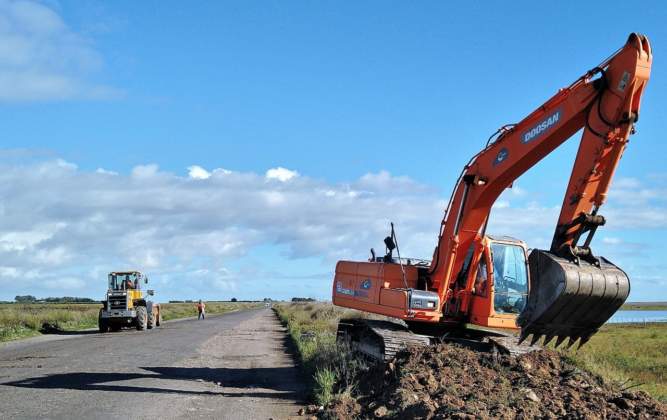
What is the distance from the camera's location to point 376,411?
9992 mm

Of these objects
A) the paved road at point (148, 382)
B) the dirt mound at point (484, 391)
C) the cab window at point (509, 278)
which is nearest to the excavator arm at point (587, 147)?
the dirt mound at point (484, 391)

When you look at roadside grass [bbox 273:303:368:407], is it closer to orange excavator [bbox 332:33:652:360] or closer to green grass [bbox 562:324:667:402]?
orange excavator [bbox 332:33:652:360]

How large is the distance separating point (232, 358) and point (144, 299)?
19261 millimetres

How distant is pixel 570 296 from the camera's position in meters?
9.62

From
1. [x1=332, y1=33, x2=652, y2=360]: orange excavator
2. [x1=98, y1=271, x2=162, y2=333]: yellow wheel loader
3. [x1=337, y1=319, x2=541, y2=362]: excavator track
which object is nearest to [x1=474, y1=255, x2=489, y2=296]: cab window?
[x1=332, y1=33, x2=652, y2=360]: orange excavator

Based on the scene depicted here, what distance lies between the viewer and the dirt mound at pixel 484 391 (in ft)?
28.1

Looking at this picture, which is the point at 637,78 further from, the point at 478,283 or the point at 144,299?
the point at 144,299

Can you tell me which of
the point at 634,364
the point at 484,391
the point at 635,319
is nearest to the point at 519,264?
the point at 484,391

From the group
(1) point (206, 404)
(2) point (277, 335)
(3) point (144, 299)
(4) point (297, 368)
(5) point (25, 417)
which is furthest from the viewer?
(3) point (144, 299)

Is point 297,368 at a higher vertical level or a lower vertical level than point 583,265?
lower

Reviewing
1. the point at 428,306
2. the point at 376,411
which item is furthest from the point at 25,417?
the point at 428,306

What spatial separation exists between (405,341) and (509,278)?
2386 millimetres

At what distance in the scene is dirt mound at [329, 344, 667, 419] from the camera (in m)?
8.58

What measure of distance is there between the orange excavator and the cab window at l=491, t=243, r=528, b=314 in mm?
21
